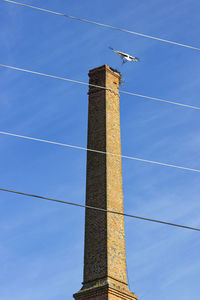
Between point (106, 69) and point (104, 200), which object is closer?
point (104, 200)

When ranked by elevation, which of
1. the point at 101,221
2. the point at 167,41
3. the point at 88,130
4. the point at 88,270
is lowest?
the point at 88,270

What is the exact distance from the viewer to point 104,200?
12.3 meters

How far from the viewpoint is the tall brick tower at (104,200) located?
437 inches

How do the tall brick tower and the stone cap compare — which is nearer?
the tall brick tower

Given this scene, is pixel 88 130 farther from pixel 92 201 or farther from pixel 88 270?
pixel 88 270

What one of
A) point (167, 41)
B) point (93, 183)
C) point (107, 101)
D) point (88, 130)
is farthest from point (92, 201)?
point (167, 41)

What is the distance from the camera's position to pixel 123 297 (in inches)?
433

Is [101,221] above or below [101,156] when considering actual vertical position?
below

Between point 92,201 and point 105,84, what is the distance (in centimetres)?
410

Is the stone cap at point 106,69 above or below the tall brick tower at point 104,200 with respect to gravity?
above

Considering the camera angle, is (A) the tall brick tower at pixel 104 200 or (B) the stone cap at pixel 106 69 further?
(B) the stone cap at pixel 106 69

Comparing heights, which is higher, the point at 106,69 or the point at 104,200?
the point at 106,69

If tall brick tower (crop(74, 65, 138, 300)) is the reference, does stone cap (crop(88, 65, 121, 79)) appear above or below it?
above

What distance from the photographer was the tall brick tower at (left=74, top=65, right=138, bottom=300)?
1109cm
